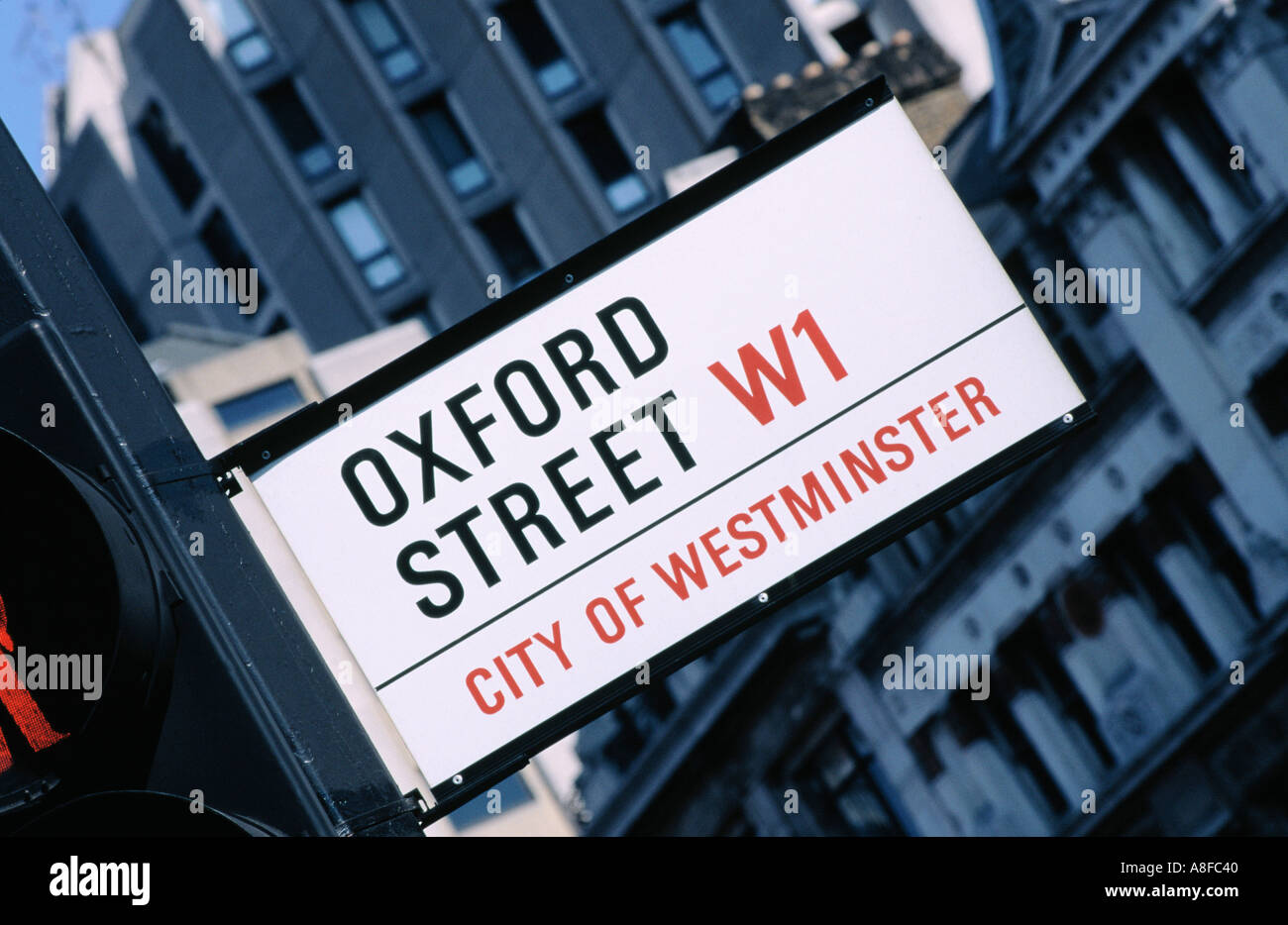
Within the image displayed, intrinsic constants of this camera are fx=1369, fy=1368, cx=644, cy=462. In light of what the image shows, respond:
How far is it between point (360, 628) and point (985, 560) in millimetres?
20532

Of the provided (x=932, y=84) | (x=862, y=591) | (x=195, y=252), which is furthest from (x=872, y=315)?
(x=195, y=252)

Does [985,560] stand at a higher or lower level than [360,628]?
lower

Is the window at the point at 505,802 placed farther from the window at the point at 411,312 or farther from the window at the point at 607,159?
the window at the point at 607,159

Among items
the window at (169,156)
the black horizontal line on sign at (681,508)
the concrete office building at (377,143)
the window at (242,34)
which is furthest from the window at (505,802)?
the black horizontal line on sign at (681,508)

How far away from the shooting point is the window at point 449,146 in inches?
1484

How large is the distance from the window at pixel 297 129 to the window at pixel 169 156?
386 centimetres

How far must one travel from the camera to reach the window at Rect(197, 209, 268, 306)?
4050 centimetres

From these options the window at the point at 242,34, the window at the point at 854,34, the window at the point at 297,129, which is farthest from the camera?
the window at the point at 242,34

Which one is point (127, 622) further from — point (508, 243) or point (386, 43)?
point (386, 43)

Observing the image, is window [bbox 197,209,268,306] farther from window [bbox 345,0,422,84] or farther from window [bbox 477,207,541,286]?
window [bbox 477,207,541,286]

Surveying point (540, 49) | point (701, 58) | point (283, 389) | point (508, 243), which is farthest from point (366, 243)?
point (701, 58)

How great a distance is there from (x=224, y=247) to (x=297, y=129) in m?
4.61

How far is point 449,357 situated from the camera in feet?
14.1

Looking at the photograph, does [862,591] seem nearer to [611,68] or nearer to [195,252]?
[611,68]
